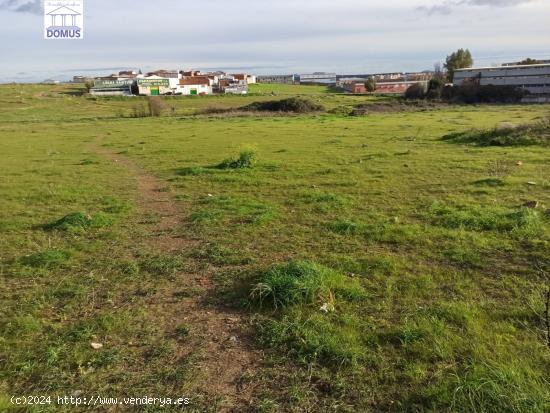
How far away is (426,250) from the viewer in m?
7.20

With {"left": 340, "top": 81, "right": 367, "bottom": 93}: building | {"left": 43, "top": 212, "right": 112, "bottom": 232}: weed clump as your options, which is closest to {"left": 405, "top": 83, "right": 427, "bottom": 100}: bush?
{"left": 340, "top": 81, "right": 367, "bottom": 93}: building

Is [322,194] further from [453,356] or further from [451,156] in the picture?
[451,156]

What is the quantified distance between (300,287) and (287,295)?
7.2 inches

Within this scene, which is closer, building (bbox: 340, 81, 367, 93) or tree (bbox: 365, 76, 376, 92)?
tree (bbox: 365, 76, 376, 92)

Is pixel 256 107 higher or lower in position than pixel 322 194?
higher

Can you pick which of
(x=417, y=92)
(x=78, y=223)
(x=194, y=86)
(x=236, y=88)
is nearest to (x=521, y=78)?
(x=417, y=92)

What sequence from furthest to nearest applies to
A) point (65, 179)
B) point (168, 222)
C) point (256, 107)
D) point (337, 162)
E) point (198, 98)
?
point (198, 98) < point (256, 107) < point (337, 162) < point (65, 179) < point (168, 222)

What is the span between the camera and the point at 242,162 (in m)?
16.4

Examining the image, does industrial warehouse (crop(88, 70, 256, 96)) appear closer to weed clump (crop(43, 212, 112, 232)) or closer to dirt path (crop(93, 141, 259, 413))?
weed clump (crop(43, 212, 112, 232))

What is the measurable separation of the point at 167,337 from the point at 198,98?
98.9 meters

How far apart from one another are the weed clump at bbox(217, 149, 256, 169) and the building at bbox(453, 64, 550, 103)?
76446 mm

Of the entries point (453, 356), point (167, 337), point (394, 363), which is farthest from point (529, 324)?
point (167, 337)

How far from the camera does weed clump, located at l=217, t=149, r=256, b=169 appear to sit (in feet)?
53.3

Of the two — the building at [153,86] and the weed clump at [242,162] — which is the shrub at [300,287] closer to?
the weed clump at [242,162]
